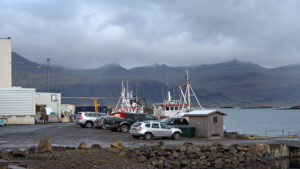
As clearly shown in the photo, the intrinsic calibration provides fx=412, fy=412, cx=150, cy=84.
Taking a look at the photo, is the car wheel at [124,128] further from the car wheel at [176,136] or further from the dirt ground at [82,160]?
the dirt ground at [82,160]

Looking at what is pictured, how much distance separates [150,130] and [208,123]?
5.18m

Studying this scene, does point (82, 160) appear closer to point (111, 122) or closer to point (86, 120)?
point (111, 122)

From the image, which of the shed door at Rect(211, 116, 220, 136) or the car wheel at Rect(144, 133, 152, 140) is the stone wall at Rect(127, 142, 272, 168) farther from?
the car wheel at Rect(144, 133, 152, 140)

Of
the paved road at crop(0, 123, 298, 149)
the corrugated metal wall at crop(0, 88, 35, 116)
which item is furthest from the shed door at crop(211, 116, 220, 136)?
the corrugated metal wall at crop(0, 88, 35, 116)

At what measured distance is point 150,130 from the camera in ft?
105

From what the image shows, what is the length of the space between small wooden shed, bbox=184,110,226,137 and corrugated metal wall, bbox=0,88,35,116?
27572 millimetres

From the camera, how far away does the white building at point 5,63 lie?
64188 millimetres

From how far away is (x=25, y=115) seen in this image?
54344 mm

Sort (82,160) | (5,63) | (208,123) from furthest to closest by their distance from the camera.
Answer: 1. (5,63)
2. (208,123)
3. (82,160)

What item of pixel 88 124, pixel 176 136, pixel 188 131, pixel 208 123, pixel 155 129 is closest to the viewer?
pixel 155 129

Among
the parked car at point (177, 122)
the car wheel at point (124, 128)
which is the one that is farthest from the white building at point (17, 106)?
the parked car at point (177, 122)

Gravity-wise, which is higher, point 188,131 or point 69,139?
point 188,131

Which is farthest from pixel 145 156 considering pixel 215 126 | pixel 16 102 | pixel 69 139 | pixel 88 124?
pixel 16 102

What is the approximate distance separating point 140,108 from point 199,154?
61789mm
